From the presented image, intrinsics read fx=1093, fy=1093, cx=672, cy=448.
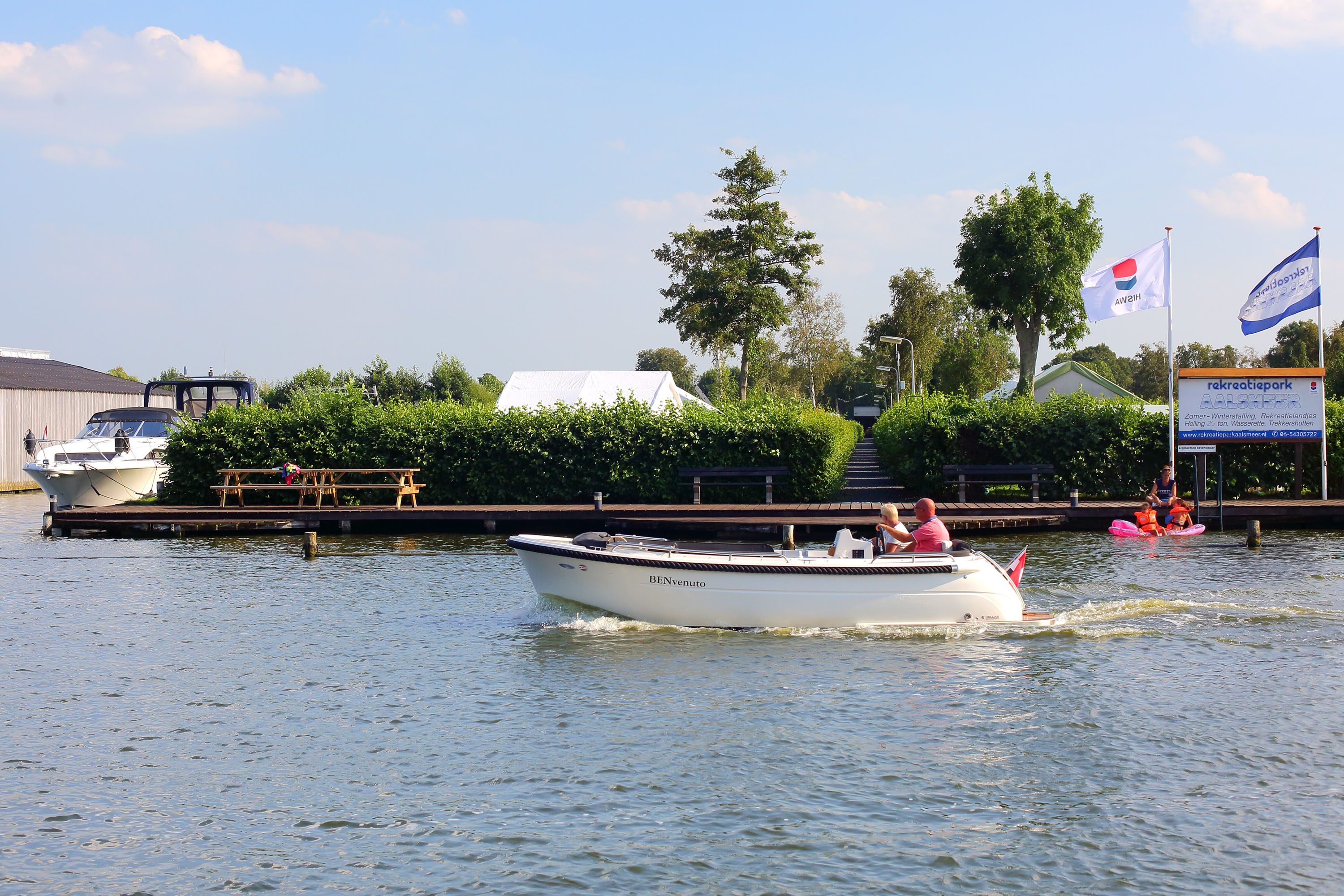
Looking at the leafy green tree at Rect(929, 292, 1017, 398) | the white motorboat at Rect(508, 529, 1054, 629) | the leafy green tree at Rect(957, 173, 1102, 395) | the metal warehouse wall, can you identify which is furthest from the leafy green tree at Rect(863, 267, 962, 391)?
the white motorboat at Rect(508, 529, 1054, 629)

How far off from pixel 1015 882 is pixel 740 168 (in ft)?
141

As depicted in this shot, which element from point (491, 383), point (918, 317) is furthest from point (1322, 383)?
point (491, 383)

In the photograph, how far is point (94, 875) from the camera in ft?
21.3

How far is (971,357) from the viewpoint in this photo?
2384 inches

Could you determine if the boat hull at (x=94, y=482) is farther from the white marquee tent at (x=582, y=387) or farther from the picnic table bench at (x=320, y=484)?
the white marquee tent at (x=582, y=387)

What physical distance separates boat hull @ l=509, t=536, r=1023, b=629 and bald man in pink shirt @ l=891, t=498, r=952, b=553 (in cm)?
43

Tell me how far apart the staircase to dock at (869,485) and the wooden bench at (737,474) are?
7.60 ft

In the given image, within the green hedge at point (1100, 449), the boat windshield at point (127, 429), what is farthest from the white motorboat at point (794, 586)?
the boat windshield at point (127, 429)

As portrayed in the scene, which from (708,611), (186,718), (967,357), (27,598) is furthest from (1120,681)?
(967,357)

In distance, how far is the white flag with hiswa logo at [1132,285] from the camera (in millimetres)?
22266

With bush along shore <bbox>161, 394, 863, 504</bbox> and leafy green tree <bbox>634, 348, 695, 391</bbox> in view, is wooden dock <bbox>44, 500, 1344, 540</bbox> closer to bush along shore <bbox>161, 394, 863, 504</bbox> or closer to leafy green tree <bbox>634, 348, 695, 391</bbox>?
bush along shore <bbox>161, 394, 863, 504</bbox>

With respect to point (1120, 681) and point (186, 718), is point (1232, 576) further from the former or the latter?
point (186, 718)

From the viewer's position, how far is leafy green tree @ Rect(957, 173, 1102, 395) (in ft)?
150

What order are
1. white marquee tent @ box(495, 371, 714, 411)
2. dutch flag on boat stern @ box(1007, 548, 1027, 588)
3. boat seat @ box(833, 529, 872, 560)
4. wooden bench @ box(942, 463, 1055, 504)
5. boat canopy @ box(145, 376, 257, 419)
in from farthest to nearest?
white marquee tent @ box(495, 371, 714, 411) < boat canopy @ box(145, 376, 257, 419) < wooden bench @ box(942, 463, 1055, 504) < dutch flag on boat stern @ box(1007, 548, 1027, 588) < boat seat @ box(833, 529, 872, 560)
